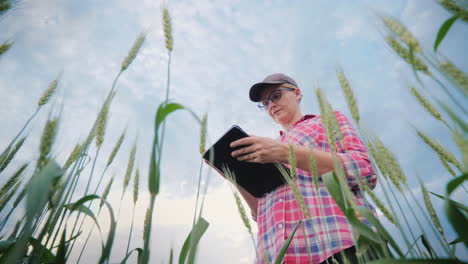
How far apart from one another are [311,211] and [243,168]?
1.80 ft

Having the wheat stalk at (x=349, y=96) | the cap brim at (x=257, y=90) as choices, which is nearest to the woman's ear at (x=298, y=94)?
the cap brim at (x=257, y=90)

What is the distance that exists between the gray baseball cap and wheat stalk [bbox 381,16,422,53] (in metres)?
1.89

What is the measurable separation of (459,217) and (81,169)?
1.06 m

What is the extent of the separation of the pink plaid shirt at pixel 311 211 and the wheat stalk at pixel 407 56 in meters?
0.73

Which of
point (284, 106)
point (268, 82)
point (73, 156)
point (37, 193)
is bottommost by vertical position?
point (37, 193)

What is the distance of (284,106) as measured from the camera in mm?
2627

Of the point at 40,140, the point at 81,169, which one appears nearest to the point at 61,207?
the point at 81,169

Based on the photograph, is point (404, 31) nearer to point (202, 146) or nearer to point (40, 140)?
point (202, 146)

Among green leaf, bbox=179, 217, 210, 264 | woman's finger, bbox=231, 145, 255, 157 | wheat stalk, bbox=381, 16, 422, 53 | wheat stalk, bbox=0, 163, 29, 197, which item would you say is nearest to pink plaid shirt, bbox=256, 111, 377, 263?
woman's finger, bbox=231, 145, 255, 157

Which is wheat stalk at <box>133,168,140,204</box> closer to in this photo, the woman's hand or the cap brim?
the woman's hand

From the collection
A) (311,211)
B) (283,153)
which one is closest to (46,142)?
(283,153)

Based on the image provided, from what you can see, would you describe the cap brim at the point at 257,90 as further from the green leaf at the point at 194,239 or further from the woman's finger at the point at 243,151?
the green leaf at the point at 194,239

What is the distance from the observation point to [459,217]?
514 mm

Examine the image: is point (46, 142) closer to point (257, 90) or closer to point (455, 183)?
point (455, 183)
